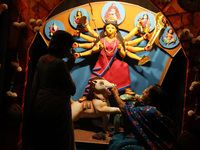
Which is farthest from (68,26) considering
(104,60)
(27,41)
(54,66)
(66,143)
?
(66,143)

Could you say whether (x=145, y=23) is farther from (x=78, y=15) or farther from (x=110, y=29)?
(x=78, y=15)

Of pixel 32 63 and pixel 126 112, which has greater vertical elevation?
pixel 32 63

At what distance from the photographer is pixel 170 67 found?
3486 mm

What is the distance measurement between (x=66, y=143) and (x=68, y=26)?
226 cm

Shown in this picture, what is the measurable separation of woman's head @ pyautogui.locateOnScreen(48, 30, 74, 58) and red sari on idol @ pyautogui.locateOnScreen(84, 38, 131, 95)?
5.15 feet

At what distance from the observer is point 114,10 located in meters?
3.63

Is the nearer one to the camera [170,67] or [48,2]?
[48,2]

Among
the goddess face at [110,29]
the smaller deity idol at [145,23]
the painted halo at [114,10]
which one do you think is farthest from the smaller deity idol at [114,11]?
the smaller deity idol at [145,23]

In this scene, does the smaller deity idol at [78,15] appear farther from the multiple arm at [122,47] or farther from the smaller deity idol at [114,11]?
the smaller deity idol at [114,11]

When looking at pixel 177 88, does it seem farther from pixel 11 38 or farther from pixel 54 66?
pixel 11 38

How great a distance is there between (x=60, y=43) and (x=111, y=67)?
1697 millimetres

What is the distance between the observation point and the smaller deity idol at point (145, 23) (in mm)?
3523

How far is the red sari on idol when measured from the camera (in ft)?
11.3

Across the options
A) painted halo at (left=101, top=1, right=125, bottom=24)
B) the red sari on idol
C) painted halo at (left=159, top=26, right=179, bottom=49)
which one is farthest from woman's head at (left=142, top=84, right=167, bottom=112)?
painted halo at (left=101, top=1, right=125, bottom=24)
